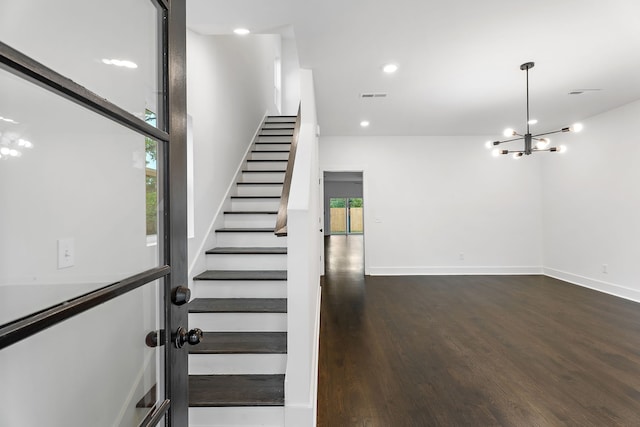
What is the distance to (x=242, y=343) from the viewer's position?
2.14 m

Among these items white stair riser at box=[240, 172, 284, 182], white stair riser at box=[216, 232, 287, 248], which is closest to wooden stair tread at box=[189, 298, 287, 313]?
white stair riser at box=[216, 232, 287, 248]

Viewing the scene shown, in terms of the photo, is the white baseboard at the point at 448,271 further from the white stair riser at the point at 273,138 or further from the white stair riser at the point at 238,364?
the white stair riser at the point at 238,364

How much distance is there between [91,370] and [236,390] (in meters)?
1.34

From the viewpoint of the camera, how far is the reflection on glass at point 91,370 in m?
0.59

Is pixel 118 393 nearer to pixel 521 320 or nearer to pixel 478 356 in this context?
pixel 478 356

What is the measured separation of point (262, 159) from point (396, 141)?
116 inches

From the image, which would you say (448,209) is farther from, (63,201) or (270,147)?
(63,201)

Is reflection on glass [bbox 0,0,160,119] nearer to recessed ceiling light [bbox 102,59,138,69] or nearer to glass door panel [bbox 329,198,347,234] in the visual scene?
recessed ceiling light [bbox 102,59,138,69]

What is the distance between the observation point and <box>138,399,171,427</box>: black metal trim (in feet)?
2.70

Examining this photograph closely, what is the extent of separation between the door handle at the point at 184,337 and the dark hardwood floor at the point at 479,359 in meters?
1.37

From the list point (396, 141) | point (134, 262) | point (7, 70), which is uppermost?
point (396, 141)

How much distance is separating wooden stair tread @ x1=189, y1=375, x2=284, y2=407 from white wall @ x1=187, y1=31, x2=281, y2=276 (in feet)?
3.03

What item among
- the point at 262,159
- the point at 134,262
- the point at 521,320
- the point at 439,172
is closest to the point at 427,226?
the point at 439,172

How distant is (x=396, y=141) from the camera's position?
6262mm
